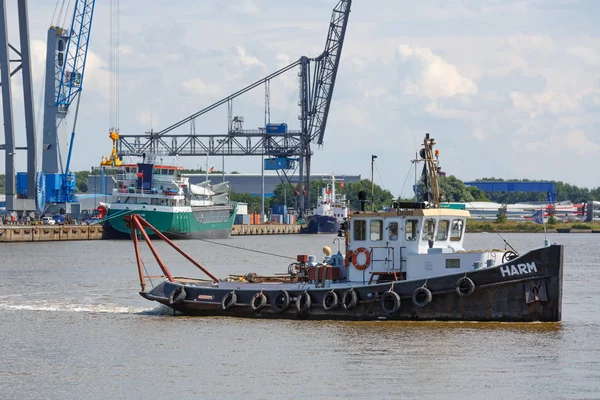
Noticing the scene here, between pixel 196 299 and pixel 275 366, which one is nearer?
pixel 275 366

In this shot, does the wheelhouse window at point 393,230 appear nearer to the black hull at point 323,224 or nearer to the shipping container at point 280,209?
the black hull at point 323,224

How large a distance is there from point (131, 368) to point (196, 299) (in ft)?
26.1

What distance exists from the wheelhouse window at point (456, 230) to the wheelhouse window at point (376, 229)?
206 centimetres

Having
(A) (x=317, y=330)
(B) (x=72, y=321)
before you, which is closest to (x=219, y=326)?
(A) (x=317, y=330)

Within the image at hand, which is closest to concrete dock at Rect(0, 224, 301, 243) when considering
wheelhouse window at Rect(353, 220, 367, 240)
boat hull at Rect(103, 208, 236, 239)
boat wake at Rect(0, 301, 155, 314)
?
boat hull at Rect(103, 208, 236, 239)

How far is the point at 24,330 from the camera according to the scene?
30.2 metres

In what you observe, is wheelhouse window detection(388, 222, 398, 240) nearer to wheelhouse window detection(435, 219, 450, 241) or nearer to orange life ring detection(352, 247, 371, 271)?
orange life ring detection(352, 247, 371, 271)

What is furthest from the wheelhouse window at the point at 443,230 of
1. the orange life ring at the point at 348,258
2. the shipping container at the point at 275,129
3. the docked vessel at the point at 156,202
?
the shipping container at the point at 275,129

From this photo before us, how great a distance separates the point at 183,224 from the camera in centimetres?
9444

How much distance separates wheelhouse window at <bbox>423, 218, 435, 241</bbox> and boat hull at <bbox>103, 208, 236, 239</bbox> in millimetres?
57185

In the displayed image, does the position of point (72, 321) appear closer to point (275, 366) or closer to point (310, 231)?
point (275, 366)

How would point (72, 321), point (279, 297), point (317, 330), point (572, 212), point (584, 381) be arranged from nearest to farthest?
point (584, 381) < point (317, 330) < point (279, 297) < point (72, 321) < point (572, 212)

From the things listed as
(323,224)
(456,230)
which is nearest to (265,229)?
(323,224)

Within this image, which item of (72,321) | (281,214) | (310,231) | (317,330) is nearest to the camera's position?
(317,330)
